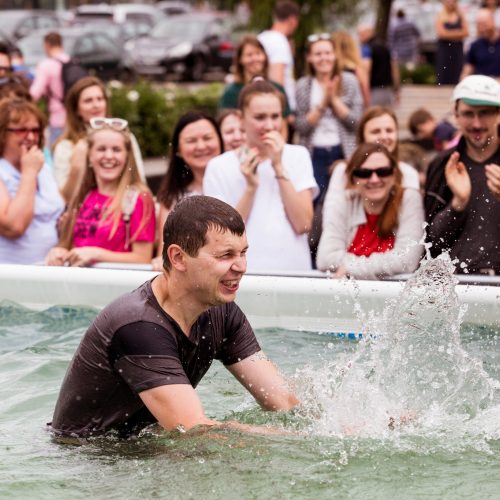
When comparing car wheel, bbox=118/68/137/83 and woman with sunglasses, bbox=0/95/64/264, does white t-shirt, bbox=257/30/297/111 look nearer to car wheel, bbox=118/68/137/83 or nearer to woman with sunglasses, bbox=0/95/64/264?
woman with sunglasses, bbox=0/95/64/264

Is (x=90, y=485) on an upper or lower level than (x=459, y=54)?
lower

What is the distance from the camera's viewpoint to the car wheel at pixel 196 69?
3184 cm

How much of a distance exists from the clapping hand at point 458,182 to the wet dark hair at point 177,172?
178 centimetres

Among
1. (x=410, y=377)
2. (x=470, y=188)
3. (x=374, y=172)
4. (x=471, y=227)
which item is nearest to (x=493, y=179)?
(x=470, y=188)

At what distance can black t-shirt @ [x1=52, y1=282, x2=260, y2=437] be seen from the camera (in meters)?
4.62

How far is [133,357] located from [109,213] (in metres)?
3.30

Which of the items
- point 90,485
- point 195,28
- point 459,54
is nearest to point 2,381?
point 90,485

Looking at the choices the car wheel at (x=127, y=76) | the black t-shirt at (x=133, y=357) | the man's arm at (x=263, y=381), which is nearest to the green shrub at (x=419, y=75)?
the car wheel at (x=127, y=76)

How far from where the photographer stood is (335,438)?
4.95 metres

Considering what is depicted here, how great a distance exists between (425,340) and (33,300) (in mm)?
2697

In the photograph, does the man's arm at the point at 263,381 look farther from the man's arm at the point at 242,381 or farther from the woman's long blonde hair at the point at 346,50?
the woman's long blonde hair at the point at 346,50

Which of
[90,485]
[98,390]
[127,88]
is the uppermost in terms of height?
[127,88]

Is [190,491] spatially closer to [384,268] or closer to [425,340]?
[425,340]

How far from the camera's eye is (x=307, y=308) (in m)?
6.98
